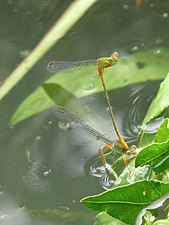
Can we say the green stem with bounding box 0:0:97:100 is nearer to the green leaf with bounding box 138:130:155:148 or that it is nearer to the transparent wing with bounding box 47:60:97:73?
the transparent wing with bounding box 47:60:97:73

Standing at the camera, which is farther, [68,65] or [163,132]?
[68,65]

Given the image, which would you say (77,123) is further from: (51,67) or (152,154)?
(152,154)

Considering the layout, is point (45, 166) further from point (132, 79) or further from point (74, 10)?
point (74, 10)

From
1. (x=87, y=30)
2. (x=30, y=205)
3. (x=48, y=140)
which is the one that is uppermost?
(x=87, y=30)

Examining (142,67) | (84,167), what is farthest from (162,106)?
(142,67)

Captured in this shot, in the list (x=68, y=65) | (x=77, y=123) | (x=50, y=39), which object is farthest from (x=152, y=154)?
(x=50, y=39)

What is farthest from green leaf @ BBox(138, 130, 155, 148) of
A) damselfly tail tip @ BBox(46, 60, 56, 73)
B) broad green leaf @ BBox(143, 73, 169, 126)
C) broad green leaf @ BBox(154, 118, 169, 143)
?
damselfly tail tip @ BBox(46, 60, 56, 73)
